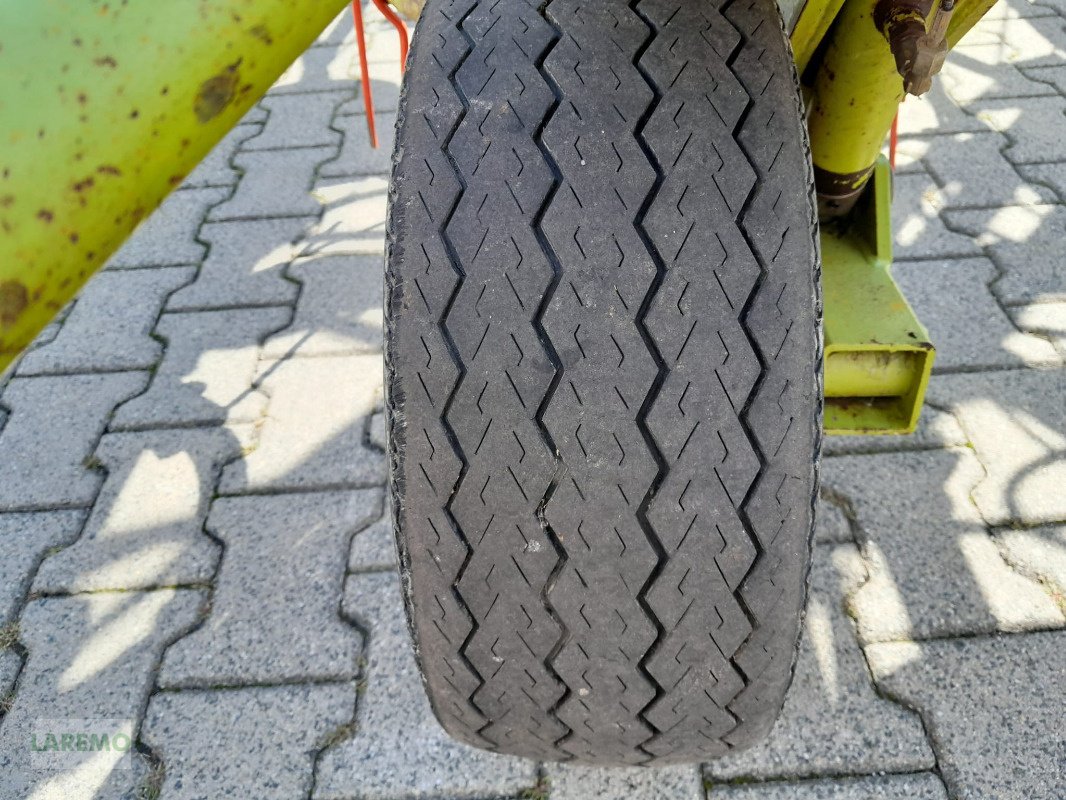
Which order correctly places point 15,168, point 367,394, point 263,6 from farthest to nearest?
point 367,394 → point 263,6 → point 15,168

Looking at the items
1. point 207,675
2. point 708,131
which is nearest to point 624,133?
point 708,131

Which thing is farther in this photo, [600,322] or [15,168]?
[600,322]

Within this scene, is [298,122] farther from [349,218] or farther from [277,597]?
[277,597]

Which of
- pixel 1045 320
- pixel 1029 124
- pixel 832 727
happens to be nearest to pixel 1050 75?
pixel 1029 124

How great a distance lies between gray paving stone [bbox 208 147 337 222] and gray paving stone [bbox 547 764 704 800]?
181 cm

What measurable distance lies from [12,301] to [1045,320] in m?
2.07

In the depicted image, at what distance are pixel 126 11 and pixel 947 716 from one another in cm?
138

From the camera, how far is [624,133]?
0.81m

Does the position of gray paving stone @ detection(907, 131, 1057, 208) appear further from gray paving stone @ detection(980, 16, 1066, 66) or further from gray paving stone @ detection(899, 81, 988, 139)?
gray paving stone @ detection(980, 16, 1066, 66)

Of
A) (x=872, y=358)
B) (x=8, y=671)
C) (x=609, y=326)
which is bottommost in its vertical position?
(x=8, y=671)

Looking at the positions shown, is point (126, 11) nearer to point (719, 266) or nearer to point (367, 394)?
point (719, 266)

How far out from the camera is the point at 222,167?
2.80m

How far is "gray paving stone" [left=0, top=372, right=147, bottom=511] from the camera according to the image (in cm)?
179

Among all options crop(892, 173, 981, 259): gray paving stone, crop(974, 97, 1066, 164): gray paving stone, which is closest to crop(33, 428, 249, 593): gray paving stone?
crop(892, 173, 981, 259): gray paving stone
